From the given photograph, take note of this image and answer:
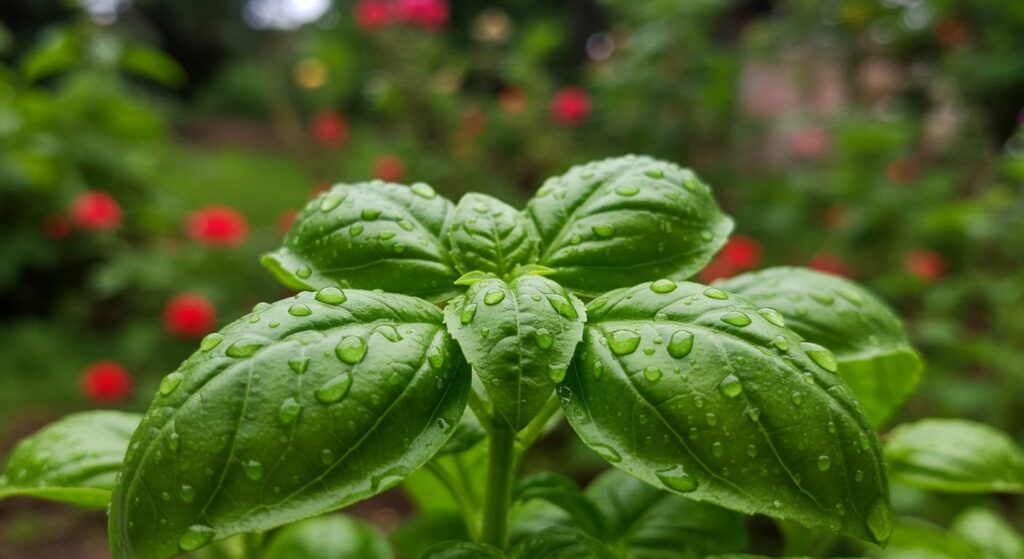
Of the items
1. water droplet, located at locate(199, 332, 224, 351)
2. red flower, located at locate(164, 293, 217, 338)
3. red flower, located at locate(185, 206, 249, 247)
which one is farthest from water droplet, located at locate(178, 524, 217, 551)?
red flower, located at locate(185, 206, 249, 247)

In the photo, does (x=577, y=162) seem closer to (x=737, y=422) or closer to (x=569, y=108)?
(x=569, y=108)

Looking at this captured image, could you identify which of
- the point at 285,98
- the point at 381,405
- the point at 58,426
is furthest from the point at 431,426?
the point at 285,98

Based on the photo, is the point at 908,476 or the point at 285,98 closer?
the point at 908,476

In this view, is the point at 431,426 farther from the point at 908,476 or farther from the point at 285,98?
the point at 285,98

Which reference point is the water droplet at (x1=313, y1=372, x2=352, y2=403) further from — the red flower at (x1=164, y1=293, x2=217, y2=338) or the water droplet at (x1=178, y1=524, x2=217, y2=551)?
the red flower at (x1=164, y1=293, x2=217, y2=338)

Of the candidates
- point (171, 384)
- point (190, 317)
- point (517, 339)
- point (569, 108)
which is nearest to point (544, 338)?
point (517, 339)

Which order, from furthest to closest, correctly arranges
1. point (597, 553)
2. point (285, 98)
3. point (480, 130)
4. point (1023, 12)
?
point (285, 98) → point (480, 130) → point (1023, 12) → point (597, 553)

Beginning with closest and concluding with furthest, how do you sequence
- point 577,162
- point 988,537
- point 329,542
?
1. point 329,542
2. point 988,537
3. point 577,162

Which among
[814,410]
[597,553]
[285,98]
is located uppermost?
[814,410]
